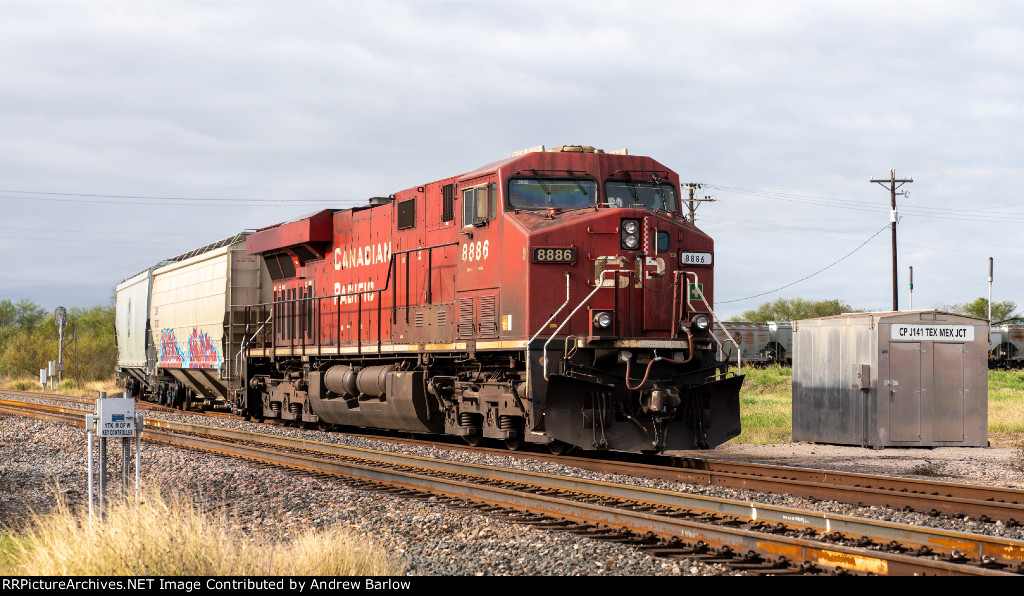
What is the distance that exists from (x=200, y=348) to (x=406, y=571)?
1896cm

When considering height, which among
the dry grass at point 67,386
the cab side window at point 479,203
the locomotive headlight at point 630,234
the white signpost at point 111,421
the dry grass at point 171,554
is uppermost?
the cab side window at point 479,203

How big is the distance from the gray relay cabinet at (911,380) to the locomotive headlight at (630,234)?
5.66 m

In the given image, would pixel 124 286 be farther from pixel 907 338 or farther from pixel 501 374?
pixel 907 338

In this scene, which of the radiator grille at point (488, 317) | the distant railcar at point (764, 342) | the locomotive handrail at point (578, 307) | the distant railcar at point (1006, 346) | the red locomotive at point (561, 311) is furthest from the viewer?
the distant railcar at point (1006, 346)

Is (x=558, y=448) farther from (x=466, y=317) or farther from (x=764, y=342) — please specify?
(x=764, y=342)

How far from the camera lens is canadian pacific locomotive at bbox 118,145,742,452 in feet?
42.3

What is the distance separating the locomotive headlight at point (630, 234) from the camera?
13.2 m

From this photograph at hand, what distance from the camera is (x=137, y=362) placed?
30.9 meters

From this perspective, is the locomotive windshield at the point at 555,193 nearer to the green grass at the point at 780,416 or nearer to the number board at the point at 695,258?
the number board at the point at 695,258

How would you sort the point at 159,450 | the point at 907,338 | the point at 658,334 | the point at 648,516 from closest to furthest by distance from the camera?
1. the point at 648,516
2. the point at 658,334
3. the point at 159,450
4. the point at 907,338

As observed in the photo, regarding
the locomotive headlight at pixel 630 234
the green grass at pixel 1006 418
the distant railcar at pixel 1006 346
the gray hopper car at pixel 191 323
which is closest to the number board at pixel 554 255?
the locomotive headlight at pixel 630 234

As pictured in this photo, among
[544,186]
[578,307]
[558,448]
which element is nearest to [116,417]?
[578,307]

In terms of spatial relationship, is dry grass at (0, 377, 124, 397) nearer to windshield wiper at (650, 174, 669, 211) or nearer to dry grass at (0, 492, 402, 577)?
windshield wiper at (650, 174, 669, 211)
